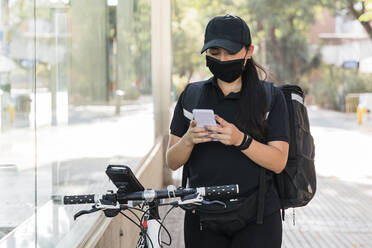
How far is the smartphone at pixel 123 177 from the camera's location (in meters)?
2.31

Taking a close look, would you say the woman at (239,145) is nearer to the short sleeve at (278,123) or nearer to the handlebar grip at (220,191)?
the short sleeve at (278,123)

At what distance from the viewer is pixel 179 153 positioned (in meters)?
2.93

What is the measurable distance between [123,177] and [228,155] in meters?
0.66

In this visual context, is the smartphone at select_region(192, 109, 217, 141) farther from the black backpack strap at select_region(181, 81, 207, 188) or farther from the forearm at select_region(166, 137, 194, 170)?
the black backpack strap at select_region(181, 81, 207, 188)

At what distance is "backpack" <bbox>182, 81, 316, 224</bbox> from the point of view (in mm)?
3037

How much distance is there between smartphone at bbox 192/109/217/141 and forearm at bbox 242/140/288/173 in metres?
0.24

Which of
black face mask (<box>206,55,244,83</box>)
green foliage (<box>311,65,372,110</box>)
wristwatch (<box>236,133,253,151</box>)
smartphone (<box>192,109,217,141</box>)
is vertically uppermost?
black face mask (<box>206,55,244,83</box>)

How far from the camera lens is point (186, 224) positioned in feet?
9.89

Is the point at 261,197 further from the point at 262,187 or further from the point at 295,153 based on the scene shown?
the point at 295,153

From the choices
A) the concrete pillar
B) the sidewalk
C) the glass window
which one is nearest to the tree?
the sidewalk

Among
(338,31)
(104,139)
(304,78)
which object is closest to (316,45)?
(304,78)

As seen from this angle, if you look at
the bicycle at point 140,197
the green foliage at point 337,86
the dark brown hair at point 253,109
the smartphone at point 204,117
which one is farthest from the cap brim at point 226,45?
the green foliage at point 337,86

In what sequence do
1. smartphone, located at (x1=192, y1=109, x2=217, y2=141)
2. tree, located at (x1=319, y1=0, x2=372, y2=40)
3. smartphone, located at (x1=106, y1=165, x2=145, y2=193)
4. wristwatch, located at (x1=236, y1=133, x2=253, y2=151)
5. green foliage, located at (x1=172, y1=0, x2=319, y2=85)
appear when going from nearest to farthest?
smartphone, located at (x1=106, y1=165, x2=145, y2=193) → smartphone, located at (x1=192, y1=109, x2=217, y2=141) → wristwatch, located at (x1=236, y1=133, x2=253, y2=151) → tree, located at (x1=319, y1=0, x2=372, y2=40) → green foliage, located at (x1=172, y1=0, x2=319, y2=85)

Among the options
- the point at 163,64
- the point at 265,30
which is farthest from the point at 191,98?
the point at 265,30
